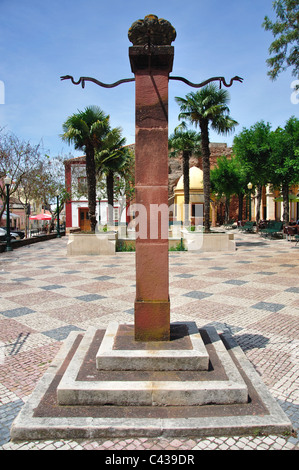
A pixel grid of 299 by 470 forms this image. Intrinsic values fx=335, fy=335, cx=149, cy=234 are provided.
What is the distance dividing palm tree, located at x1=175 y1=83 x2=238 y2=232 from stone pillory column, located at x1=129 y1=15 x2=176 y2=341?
12767 mm

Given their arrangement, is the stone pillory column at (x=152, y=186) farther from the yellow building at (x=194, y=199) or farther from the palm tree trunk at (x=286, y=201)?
the yellow building at (x=194, y=199)

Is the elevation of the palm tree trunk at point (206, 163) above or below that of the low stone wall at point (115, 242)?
above

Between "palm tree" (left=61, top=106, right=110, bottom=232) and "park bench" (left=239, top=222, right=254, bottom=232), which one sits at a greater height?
"palm tree" (left=61, top=106, right=110, bottom=232)

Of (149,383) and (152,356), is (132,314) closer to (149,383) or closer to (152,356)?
(152,356)

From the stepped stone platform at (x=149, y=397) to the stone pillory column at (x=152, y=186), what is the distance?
329mm

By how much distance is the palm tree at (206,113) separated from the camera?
15922 millimetres

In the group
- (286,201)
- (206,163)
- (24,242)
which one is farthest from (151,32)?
(286,201)

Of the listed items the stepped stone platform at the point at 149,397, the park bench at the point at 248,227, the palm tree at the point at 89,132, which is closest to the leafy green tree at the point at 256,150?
the park bench at the point at 248,227

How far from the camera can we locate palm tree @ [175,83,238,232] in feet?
52.2

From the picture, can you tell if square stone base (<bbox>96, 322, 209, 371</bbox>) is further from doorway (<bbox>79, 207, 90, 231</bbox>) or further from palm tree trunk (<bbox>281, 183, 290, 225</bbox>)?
doorway (<bbox>79, 207, 90, 231</bbox>)

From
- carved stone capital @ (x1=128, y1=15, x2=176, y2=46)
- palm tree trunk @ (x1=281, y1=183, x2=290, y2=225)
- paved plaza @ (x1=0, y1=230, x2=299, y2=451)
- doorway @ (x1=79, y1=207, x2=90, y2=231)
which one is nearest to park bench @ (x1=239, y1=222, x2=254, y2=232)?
palm tree trunk @ (x1=281, y1=183, x2=290, y2=225)

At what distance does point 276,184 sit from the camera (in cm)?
2094

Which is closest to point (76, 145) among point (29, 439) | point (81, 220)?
Result: point (29, 439)
